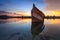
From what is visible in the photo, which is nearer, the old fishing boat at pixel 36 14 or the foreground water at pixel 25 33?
the foreground water at pixel 25 33

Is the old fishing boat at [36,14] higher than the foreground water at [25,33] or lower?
higher

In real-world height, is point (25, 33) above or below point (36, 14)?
below

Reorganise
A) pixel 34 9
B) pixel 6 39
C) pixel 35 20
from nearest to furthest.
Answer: pixel 6 39 → pixel 34 9 → pixel 35 20

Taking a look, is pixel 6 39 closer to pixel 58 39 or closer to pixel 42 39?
pixel 42 39

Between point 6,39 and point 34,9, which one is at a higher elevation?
point 34,9

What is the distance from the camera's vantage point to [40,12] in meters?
16.1

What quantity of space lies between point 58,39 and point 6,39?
7.88 feet

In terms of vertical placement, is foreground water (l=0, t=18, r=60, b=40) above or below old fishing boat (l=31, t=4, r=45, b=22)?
below

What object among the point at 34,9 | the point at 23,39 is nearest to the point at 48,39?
the point at 23,39

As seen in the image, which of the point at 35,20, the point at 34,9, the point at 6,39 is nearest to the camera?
the point at 6,39

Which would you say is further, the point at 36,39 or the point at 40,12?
the point at 40,12

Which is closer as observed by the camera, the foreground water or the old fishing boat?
the foreground water

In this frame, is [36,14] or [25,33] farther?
[36,14]

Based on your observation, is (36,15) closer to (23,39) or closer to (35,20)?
(35,20)
